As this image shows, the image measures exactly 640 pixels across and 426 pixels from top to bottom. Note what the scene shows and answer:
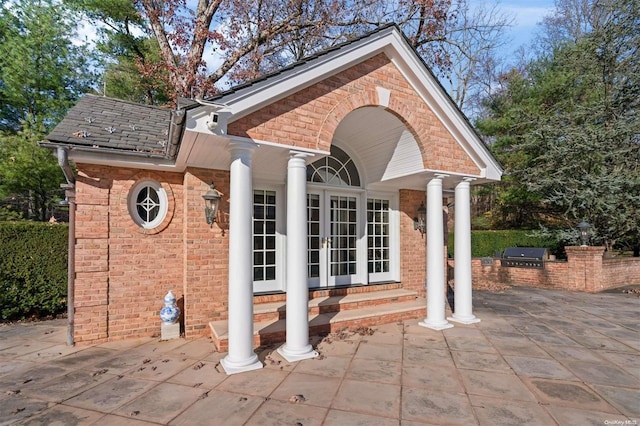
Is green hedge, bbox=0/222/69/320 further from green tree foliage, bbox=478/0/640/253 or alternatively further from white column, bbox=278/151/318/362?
A: green tree foliage, bbox=478/0/640/253

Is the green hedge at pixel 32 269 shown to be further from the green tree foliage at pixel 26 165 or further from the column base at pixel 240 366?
the column base at pixel 240 366

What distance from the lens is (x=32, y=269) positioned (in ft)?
22.9

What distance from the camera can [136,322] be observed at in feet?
18.6

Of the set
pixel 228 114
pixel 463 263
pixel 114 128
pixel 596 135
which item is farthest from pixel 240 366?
pixel 596 135

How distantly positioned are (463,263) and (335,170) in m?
3.40

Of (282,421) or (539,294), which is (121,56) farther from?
(539,294)

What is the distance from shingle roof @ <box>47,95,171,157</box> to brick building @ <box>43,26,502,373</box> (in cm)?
5

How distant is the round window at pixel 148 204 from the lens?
5766 millimetres

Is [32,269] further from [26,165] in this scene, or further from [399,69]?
[399,69]

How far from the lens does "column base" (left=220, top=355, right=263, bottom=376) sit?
13.6ft

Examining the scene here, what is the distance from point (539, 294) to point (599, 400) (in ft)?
25.2

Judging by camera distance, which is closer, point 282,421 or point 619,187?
point 282,421

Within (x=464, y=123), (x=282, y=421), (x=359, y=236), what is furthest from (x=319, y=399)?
(x=464, y=123)

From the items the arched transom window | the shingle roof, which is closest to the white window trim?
the arched transom window
